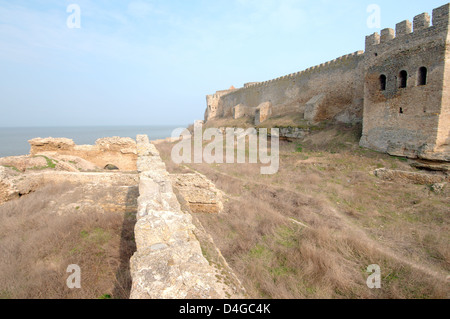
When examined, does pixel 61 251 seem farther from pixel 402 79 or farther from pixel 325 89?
pixel 325 89

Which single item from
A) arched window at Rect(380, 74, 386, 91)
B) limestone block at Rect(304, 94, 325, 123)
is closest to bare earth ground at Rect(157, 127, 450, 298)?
arched window at Rect(380, 74, 386, 91)

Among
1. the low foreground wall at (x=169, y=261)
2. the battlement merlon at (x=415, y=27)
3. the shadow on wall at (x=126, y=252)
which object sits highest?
the battlement merlon at (x=415, y=27)

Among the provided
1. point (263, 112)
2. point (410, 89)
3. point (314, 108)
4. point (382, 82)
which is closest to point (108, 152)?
point (314, 108)

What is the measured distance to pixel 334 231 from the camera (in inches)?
218

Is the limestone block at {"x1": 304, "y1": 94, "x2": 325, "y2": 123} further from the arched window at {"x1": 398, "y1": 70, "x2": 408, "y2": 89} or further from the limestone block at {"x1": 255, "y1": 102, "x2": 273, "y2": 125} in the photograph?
the arched window at {"x1": 398, "y1": 70, "x2": 408, "y2": 89}

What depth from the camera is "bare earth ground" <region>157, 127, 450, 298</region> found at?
12.4 ft

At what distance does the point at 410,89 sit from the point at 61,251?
39.8 feet

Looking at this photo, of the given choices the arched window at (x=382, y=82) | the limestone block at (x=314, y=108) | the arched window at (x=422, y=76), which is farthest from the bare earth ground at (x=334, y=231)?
the limestone block at (x=314, y=108)

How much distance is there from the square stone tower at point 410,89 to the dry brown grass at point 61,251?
10.5m

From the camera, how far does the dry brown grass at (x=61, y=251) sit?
2.94 m

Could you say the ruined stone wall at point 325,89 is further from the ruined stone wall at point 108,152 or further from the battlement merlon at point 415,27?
the ruined stone wall at point 108,152

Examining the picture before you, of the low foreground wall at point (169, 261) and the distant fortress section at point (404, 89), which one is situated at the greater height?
the distant fortress section at point (404, 89)
